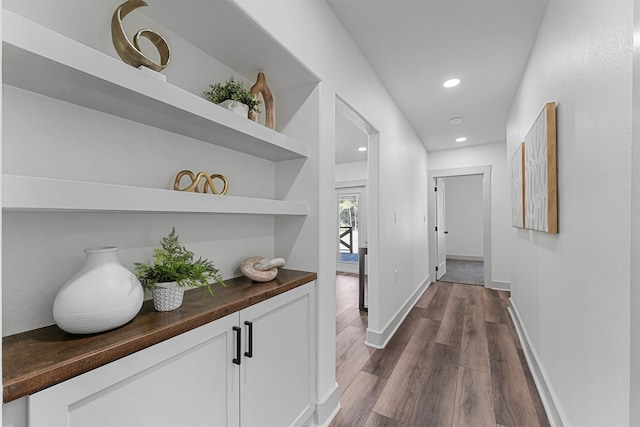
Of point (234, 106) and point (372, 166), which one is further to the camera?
point (372, 166)

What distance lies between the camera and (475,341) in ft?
8.85

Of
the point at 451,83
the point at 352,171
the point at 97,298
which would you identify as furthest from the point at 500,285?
the point at 97,298

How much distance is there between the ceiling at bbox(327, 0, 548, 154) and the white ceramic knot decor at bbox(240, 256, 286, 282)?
1616 millimetres

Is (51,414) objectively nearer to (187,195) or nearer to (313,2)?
(187,195)

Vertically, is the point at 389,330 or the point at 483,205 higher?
the point at 483,205

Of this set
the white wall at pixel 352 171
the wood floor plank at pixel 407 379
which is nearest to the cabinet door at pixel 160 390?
the wood floor plank at pixel 407 379

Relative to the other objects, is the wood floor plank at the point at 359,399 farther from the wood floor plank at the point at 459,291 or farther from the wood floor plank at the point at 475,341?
the wood floor plank at the point at 459,291

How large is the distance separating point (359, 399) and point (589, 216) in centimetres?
165

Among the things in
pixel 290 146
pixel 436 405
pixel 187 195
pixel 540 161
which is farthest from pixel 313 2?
pixel 436 405

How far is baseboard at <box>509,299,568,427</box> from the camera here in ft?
5.24

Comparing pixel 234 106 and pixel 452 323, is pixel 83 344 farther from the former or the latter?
pixel 452 323

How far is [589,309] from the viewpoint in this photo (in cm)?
119

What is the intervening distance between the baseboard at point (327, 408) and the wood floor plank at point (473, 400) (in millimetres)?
688

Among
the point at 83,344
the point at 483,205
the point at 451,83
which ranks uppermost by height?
the point at 451,83
